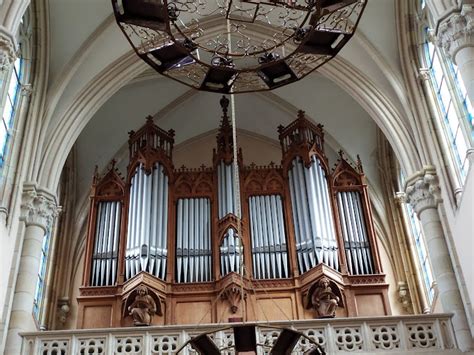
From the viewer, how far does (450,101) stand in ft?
38.5

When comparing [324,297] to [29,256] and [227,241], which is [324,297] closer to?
[227,241]

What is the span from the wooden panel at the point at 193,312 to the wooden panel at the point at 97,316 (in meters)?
1.11

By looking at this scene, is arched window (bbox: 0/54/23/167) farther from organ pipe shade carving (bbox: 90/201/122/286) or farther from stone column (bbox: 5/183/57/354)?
organ pipe shade carving (bbox: 90/201/122/286)

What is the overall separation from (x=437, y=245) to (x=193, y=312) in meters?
4.13

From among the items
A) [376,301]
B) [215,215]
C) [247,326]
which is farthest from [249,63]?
[247,326]

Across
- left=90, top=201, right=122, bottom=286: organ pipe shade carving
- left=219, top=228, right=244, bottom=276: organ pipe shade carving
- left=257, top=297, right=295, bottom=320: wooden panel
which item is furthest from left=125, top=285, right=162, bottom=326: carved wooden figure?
left=257, top=297, right=295, bottom=320: wooden panel

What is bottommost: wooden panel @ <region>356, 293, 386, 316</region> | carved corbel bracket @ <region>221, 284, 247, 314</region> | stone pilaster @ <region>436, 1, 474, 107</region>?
wooden panel @ <region>356, 293, 386, 316</region>

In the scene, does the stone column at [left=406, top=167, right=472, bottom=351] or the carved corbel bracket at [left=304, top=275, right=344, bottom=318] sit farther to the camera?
the carved corbel bracket at [left=304, top=275, right=344, bottom=318]

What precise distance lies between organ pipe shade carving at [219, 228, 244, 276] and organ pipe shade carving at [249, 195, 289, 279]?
0.34m

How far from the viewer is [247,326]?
634cm

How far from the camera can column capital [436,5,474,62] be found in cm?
1016

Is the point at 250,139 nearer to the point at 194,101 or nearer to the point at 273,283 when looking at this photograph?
the point at 194,101

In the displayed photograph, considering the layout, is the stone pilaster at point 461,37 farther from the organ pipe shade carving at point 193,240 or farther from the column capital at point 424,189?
the organ pipe shade carving at point 193,240

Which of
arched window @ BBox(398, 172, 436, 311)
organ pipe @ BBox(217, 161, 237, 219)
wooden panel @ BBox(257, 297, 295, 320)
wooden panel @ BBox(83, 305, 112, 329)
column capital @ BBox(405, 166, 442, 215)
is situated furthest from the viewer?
arched window @ BBox(398, 172, 436, 311)
